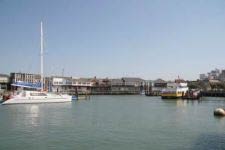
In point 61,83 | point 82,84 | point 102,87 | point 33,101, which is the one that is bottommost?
point 33,101

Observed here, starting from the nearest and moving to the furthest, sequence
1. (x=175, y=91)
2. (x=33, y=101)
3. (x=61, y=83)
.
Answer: (x=33, y=101) → (x=175, y=91) → (x=61, y=83)

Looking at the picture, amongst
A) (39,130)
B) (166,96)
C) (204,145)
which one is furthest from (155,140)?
(166,96)

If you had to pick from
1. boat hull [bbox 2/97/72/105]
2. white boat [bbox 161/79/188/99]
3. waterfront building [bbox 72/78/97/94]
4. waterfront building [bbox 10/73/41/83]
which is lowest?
boat hull [bbox 2/97/72/105]

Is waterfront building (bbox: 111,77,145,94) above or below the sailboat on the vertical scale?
above

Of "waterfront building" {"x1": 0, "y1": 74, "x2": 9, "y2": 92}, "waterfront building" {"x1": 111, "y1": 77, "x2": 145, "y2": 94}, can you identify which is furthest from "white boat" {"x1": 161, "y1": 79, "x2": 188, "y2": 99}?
"waterfront building" {"x1": 0, "y1": 74, "x2": 9, "y2": 92}

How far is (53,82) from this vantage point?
543 ft

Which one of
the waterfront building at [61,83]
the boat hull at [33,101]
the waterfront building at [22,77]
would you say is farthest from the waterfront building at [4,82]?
the boat hull at [33,101]

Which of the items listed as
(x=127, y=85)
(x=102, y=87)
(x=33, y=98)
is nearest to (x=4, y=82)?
(x=102, y=87)

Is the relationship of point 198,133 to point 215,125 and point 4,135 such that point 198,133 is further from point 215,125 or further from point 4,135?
point 4,135

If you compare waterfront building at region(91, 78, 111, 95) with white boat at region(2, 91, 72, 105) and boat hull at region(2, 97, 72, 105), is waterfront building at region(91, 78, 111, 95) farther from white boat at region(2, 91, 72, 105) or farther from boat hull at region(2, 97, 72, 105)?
white boat at region(2, 91, 72, 105)

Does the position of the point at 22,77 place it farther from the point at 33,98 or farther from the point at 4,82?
the point at 33,98

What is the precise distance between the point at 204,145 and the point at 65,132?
12435 millimetres

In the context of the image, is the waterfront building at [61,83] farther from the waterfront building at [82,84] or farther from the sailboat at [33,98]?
the sailboat at [33,98]

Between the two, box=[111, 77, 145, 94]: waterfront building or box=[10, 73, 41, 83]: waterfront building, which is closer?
box=[10, 73, 41, 83]: waterfront building
